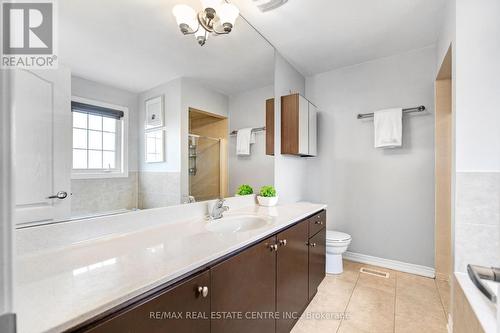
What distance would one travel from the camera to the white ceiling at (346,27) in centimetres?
179

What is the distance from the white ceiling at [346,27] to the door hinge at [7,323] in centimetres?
206

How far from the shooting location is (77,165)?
39.3 inches

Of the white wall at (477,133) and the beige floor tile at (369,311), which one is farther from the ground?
the white wall at (477,133)

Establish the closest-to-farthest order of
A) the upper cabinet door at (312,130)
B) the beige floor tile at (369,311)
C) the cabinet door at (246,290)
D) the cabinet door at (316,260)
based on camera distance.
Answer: the cabinet door at (246,290) < the beige floor tile at (369,311) < the cabinet door at (316,260) < the upper cabinet door at (312,130)

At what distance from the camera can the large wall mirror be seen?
889 mm

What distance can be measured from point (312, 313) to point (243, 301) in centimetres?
101

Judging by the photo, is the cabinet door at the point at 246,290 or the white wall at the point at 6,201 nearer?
the white wall at the point at 6,201

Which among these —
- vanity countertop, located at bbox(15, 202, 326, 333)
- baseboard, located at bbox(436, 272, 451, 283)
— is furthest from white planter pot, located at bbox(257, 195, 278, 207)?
baseboard, located at bbox(436, 272, 451, 283)

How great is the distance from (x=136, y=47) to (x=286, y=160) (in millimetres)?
1747

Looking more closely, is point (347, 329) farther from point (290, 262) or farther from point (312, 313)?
point (290, 262)

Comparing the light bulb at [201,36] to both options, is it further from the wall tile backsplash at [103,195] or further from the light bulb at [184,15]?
the wall tile backsplash at [103,195]

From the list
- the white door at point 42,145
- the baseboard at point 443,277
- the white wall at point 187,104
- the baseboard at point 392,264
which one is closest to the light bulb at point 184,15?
the white wall at point 187,104

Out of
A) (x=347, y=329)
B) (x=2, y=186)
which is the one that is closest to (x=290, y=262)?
(x=347, y=329)

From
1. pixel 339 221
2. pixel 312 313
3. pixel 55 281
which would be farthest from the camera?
pixel 339 221
